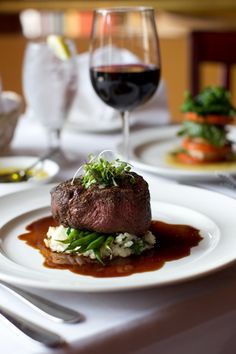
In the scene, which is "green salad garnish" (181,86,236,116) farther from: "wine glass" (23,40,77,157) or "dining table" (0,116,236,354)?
"dining table" (0,116,236,354)

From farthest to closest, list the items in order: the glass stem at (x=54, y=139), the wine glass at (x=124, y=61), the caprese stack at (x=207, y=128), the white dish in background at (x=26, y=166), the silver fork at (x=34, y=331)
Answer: the glass stem at (x=54, y=139), the caprese stack at (x=207, y=128), the wine glass at (x=124, y=61), the white dish in background at (x=26, y=166), the silver fork at (x=34, y=331)

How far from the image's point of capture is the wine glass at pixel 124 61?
1.42 metres

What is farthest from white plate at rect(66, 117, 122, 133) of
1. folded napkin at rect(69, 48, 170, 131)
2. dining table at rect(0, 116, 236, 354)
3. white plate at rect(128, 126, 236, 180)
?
dining table at rect(0, 116, 236, 354)

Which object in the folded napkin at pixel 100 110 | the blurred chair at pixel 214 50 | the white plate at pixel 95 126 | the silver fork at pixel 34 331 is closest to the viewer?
the silver fork at pixel 34 331

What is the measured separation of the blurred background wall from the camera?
163 inches

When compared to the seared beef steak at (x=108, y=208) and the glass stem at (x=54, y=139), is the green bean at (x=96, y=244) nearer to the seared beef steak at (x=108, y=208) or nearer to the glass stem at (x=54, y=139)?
the seared beef steak at (x=108, y=208)

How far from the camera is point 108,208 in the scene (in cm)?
90

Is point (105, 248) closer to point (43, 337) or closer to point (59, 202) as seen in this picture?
point (59, 202)

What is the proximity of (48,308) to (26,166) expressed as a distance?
0.75 metres

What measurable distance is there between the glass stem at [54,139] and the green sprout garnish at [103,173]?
0.70 metres

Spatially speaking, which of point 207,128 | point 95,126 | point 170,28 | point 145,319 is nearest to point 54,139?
point 95,126

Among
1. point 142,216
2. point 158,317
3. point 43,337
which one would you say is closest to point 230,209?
point 142,216

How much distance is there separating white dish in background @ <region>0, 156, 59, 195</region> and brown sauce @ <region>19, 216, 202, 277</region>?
214 mm

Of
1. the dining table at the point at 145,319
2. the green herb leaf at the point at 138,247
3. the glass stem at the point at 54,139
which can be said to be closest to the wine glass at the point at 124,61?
the glass stem at the point at 54,139
